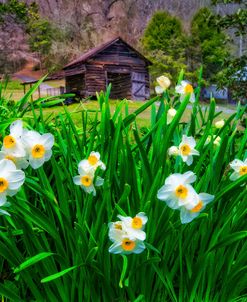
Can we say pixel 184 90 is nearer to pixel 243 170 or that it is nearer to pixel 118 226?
pixel 243 170

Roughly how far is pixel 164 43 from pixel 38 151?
26.9 m

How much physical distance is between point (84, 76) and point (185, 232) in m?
22.2

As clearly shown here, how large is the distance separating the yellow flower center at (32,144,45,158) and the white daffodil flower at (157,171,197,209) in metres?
0.25

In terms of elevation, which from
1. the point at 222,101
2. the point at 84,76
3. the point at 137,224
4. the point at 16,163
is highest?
the point at 16,163

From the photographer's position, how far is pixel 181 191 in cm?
89

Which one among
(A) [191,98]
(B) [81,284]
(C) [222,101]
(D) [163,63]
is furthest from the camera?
(C) [222,101]

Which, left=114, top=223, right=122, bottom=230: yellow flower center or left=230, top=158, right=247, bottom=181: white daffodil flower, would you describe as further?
left=230, top=158, right=247, bottom=181: white daffodil flower

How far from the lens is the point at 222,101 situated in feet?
95.8

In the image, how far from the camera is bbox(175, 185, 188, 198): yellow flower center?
887mm

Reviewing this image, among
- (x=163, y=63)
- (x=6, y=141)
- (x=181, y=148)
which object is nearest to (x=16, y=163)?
(x=6, y=141)

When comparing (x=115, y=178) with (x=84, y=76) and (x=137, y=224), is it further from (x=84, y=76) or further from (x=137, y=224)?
(x=84, y=76)

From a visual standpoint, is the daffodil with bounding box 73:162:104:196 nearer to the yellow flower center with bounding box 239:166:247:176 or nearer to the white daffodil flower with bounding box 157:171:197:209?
the white daffodil flower with bounding box 157:171:197:209

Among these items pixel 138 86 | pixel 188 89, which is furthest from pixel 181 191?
pixel 138 86

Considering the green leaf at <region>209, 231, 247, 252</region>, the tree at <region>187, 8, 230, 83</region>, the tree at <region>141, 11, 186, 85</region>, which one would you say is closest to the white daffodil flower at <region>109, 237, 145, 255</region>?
the green leaf at <region>209, 231, 247, 252</region>
